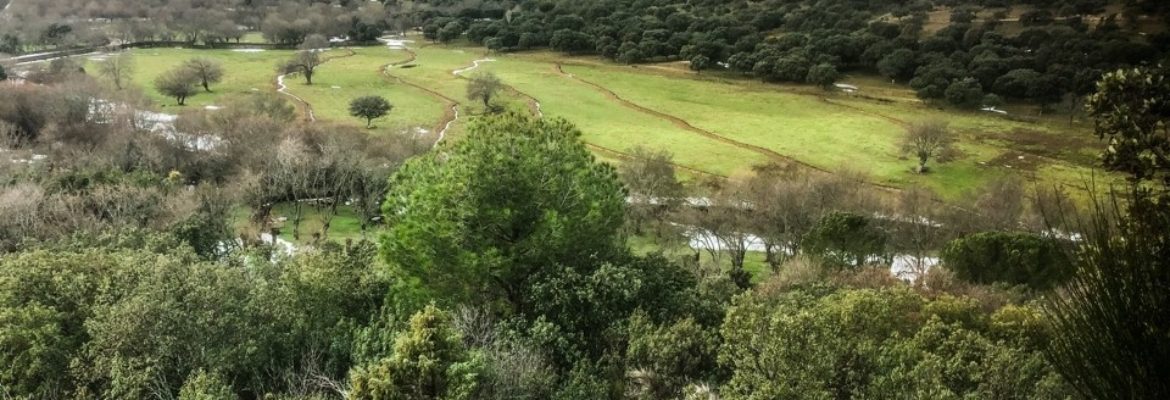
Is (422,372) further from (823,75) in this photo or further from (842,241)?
(823,75)

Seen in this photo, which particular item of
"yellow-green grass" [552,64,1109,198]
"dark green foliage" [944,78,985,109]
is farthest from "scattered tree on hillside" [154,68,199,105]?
"dark green foliage" [944,78,985,109]

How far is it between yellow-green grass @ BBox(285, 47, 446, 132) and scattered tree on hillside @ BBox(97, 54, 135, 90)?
17777 millimetres

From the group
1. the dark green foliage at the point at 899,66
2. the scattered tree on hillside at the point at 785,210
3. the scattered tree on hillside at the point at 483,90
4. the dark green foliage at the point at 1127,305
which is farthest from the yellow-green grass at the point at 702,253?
the dark green foliage at the point at 899,66

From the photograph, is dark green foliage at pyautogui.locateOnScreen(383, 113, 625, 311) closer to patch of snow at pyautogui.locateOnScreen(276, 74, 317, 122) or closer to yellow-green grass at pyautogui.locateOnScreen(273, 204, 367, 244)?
yellow-green grass at pyautogui.locateOnScreen(273, 204, 367, 244)

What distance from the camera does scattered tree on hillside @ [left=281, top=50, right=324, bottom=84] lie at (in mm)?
96062

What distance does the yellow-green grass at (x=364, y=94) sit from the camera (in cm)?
7812

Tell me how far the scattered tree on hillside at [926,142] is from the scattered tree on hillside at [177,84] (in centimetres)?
7340

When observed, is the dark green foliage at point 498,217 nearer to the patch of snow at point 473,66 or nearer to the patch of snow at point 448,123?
the patch of snow at point 448,123

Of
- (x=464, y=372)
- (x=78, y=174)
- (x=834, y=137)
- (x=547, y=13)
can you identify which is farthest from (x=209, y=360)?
(x=547, y=13)

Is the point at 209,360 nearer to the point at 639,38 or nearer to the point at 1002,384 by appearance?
the point at 1002,384

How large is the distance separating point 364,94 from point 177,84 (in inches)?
762

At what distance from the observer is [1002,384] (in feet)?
59.5

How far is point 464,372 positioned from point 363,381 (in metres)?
2.31

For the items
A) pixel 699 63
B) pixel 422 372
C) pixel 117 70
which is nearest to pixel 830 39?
pixel 699 63
